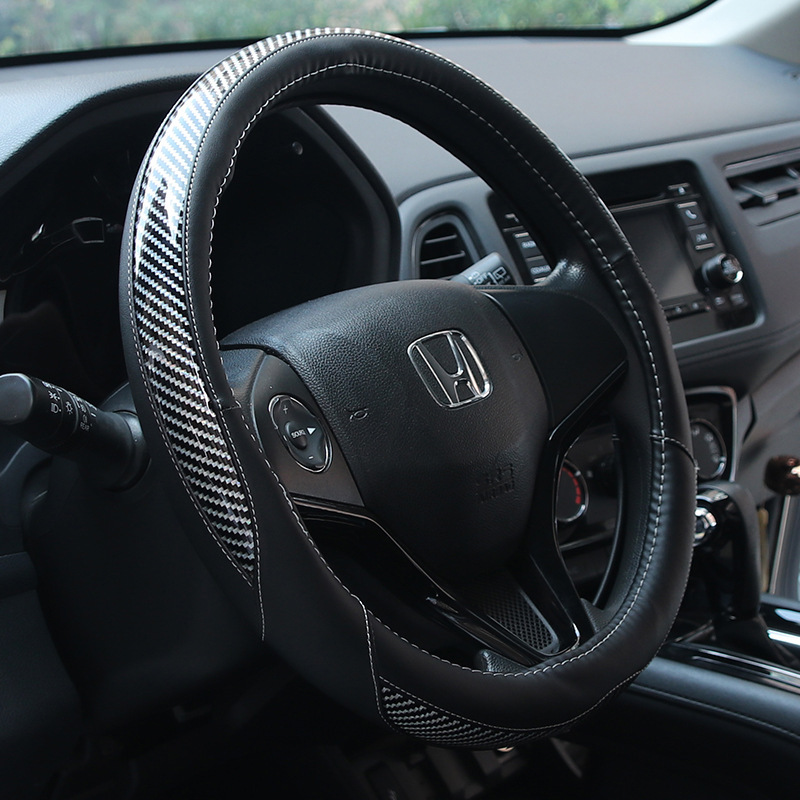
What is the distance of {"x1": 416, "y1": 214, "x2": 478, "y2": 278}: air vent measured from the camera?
1.16 meters

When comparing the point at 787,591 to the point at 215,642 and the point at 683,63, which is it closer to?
the point at 683,63

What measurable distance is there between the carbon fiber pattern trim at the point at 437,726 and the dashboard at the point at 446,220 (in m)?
0.26

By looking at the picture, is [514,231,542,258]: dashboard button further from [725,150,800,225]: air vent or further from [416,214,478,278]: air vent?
[725,150,800,225]: air vent

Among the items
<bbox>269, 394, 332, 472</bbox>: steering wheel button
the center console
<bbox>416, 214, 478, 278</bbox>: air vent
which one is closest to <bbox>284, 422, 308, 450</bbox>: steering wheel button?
<bbox>269, 394, 332, 472</bbox>: steering wheel button

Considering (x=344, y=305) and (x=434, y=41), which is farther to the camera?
(x=434, y=41)

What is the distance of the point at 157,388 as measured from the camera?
0.57 m

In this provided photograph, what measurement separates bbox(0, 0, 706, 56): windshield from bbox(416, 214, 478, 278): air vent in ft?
0.85

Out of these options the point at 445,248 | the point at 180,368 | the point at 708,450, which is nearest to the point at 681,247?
the point at 708,450

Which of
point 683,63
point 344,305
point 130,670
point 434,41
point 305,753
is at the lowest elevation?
point 305,753

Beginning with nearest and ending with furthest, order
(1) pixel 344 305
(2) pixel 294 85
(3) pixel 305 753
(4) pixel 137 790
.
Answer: (2) pixel 294 85, (1) pixel 344 305, (4) pixel 137 790, (3) pixel 305 753

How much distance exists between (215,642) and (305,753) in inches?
19.0

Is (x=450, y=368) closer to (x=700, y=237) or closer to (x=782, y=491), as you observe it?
(x=700, y=237)

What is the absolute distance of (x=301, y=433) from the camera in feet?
2.30

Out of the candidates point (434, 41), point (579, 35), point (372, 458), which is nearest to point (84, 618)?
point (372, 458)
